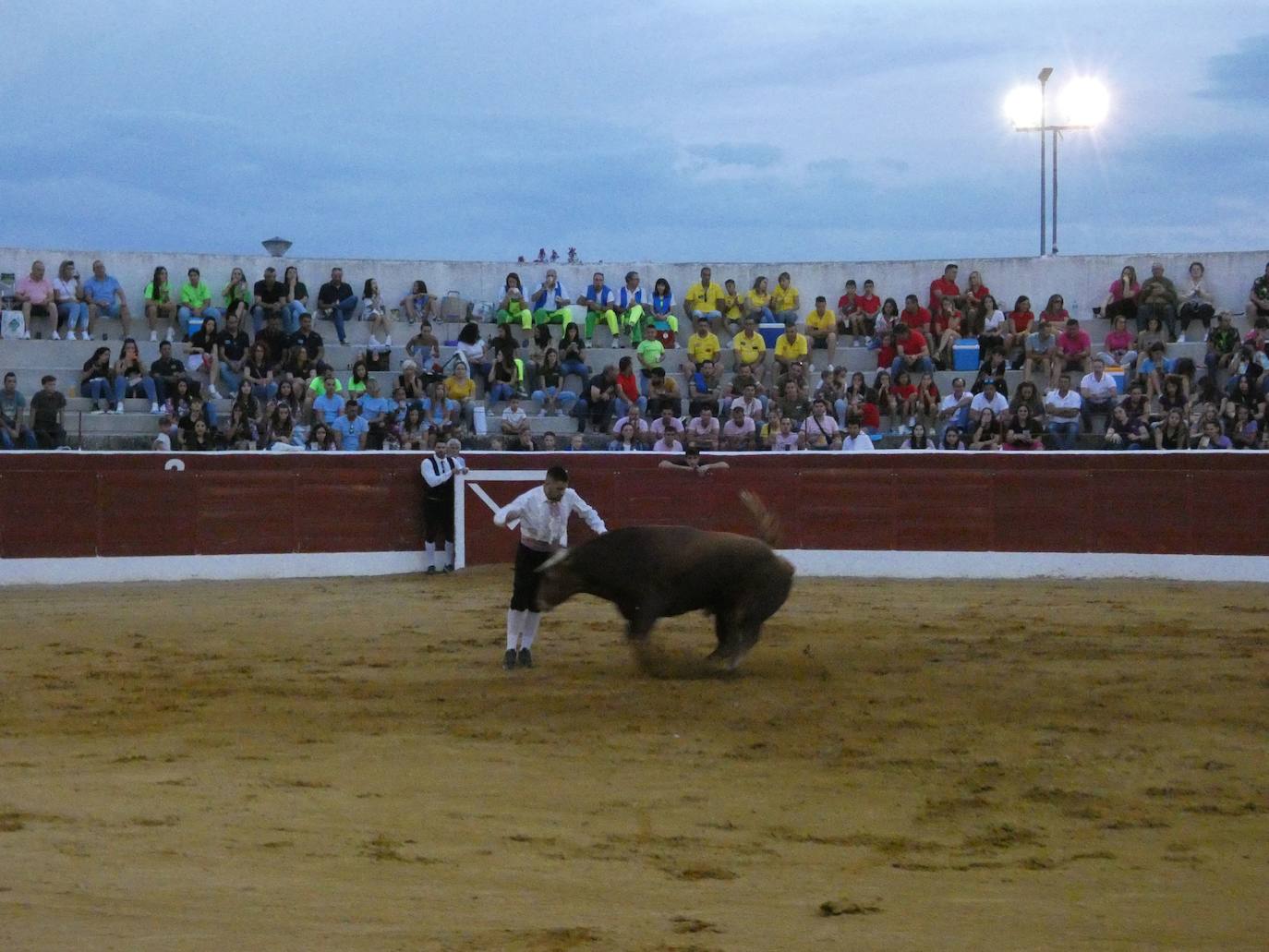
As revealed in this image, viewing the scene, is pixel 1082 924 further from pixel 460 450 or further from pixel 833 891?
pixel 460 450

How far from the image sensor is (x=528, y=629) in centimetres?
900

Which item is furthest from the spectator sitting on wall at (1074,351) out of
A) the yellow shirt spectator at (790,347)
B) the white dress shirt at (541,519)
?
the white dress shirt at (541,519)

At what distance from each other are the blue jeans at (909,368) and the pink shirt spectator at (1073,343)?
136cm

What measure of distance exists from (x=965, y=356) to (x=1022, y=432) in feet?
6.41

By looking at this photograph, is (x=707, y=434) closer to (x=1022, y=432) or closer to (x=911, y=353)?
(x=911, y=353)

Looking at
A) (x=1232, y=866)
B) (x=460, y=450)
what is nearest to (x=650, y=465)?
(x=460, y=450)

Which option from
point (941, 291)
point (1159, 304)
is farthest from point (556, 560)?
point (1159, 304)

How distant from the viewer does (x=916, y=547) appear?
49.0 feet

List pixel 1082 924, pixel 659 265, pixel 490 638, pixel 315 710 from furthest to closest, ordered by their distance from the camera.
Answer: pixel 659 265 < pixel 490 638 < pixel 315 710 < pixel 1082 924

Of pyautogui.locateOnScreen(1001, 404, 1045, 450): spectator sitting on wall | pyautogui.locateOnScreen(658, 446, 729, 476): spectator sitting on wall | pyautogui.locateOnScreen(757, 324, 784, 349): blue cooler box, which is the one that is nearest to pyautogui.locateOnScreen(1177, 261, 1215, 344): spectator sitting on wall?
pyautogui.locateOnScreen(1001, 404, 1045, 450): spectator sitting on wall

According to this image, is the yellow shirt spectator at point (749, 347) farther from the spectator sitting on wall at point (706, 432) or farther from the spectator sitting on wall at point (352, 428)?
the spectator sitting on wall at point (352, 428)

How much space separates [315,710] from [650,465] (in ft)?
25.8

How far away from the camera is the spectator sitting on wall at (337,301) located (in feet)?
57.1

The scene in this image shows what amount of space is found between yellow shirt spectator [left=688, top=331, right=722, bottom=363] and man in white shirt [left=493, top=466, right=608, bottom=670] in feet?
27.1
